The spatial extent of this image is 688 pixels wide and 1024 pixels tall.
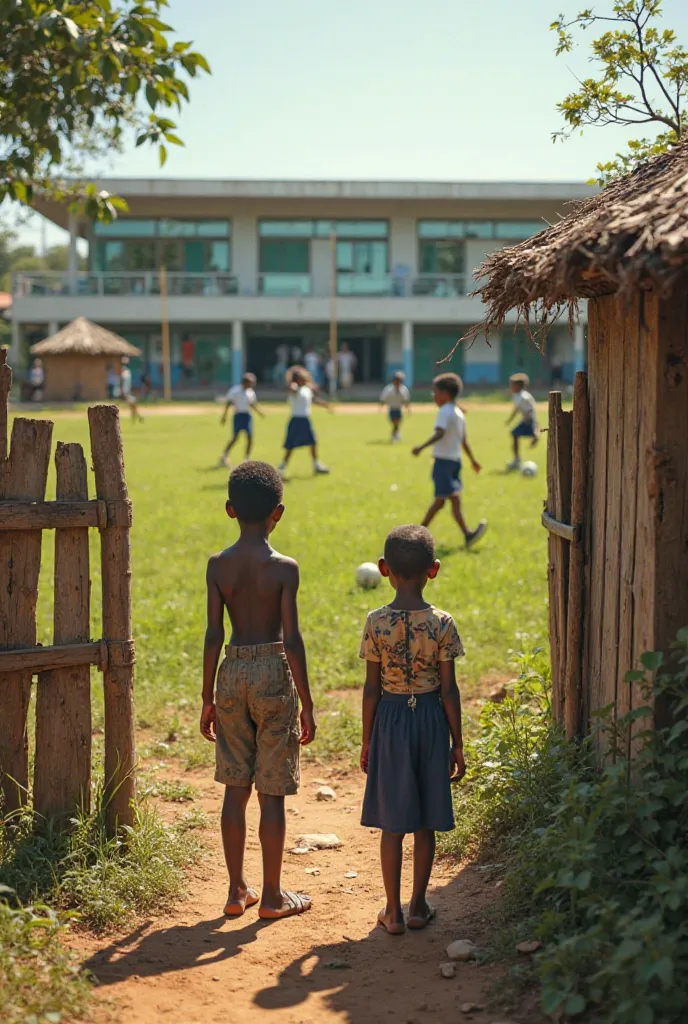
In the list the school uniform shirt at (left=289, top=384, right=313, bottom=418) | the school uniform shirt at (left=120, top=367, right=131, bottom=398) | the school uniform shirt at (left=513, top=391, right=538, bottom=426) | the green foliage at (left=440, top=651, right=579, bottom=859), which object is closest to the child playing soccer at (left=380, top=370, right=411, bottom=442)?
the school uniform shirt at (left=513, top=391, right=538, bottom=426)

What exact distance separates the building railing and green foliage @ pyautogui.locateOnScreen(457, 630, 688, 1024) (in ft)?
139

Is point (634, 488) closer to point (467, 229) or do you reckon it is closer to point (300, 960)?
point (300, 960)

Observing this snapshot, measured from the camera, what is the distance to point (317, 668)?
26.6 feet

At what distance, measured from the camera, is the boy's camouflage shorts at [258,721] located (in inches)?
174

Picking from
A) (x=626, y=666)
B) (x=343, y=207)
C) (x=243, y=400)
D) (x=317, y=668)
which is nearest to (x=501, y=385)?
(x=343, y=207)

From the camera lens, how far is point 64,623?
190 inches

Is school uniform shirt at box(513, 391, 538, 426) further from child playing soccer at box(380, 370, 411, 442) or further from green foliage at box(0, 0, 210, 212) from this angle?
green foliage at box(0, 0, 210, 212)

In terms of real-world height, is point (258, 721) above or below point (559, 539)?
below

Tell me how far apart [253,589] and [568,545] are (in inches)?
64.5

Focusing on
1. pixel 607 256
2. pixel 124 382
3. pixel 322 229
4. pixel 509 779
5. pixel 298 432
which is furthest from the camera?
pixel 322 229

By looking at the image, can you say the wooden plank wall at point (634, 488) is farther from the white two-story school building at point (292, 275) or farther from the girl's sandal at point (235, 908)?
the white two-story school building at point (292, 275)

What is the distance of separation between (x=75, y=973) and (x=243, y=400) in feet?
51.5

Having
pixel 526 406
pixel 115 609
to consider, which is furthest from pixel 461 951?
pixel 526 406

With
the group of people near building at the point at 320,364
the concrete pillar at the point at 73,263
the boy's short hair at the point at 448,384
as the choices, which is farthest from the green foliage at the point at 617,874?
the concrete pillar at the point at 73,263
